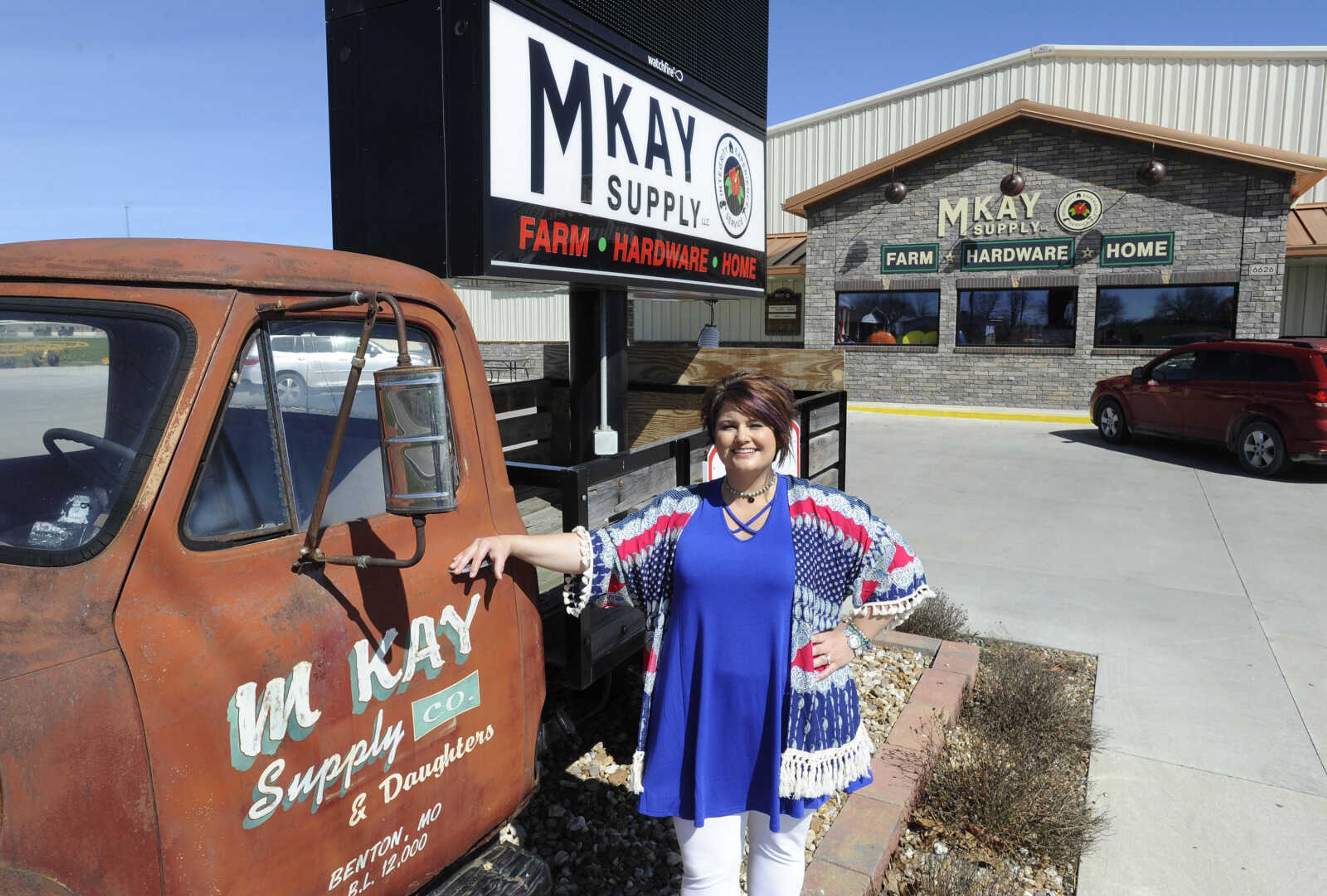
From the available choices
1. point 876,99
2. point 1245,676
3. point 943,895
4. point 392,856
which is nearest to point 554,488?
point 392,856

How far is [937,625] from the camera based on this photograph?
562 centimetres

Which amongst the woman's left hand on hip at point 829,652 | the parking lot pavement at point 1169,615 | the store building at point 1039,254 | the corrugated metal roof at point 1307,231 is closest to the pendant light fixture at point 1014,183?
the store building at point 1039,254

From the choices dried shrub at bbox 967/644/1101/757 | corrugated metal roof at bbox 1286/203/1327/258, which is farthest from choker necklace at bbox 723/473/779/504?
corrugated metal roof at bbox 1286/203/1327/258

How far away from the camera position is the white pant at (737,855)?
2.42m

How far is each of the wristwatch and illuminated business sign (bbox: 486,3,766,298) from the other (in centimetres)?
219

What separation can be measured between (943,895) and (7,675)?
2787mm

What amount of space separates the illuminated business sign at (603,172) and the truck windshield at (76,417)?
2018mm

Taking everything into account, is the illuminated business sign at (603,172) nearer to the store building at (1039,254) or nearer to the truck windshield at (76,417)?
the truck windshield at (76,417)

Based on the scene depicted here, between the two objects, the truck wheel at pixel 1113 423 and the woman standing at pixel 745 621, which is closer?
the woman standing at pixel 745 621

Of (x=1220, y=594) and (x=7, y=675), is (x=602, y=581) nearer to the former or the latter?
(x=7, y=675)

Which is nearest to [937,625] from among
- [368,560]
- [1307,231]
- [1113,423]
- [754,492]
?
[754,492]

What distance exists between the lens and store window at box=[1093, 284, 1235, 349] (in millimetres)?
17594

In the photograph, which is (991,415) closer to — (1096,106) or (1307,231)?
(1307,231)

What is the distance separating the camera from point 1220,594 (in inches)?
265
